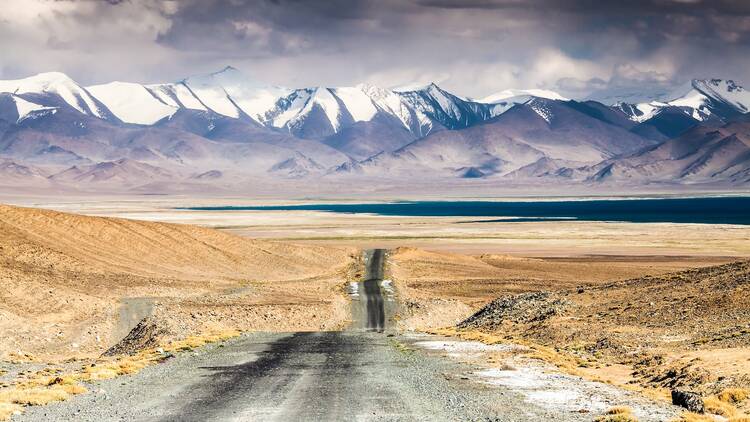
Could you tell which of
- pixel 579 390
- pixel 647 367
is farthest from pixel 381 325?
pixel 579 390

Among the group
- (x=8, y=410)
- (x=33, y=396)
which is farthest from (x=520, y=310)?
(x=8, y=410)

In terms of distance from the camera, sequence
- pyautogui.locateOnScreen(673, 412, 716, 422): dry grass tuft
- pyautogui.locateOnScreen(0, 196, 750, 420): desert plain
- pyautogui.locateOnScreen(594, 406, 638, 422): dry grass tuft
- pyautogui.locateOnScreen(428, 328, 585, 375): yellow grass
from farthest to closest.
Answer: pyautogui.locateOnScreen(0, 196, 750, 420): desert plain < pyautogui.locateOnScreen(428, 328, 585, 375): yellow grass < pyautogui.locateOnScreen(594, 406, 638, 422): dry grass tuft < pyautogui.locateOnScreen(673, 412, 716, 422): dry grass tuft

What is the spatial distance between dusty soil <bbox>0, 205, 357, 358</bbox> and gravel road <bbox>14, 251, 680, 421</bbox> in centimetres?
1394

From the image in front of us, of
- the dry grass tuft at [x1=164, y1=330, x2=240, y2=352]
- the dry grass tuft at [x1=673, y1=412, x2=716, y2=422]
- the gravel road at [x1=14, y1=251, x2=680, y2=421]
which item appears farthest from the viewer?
the dry grass tuft at [x1=164, y1=330, x2=240, y2=352]

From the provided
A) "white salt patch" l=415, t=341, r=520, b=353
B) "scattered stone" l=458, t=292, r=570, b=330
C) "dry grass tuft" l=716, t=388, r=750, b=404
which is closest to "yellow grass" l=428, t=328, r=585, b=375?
"white salt patch" l=415, t=341, r=520, b=353

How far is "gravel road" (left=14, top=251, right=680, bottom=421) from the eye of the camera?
26.9m

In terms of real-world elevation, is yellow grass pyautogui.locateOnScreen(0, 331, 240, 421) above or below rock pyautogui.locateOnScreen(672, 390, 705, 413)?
above

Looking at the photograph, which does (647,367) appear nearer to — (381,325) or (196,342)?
(196,342)

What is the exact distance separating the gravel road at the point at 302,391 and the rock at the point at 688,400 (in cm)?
331

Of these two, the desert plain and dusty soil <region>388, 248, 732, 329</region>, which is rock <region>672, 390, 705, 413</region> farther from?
dusty soil <region>388, 248, 732, 329</region>

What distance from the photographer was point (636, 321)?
49.4 meters

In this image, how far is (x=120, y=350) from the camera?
2026 inches

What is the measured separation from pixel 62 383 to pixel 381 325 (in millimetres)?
39333

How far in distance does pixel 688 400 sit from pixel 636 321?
21.6 meters
